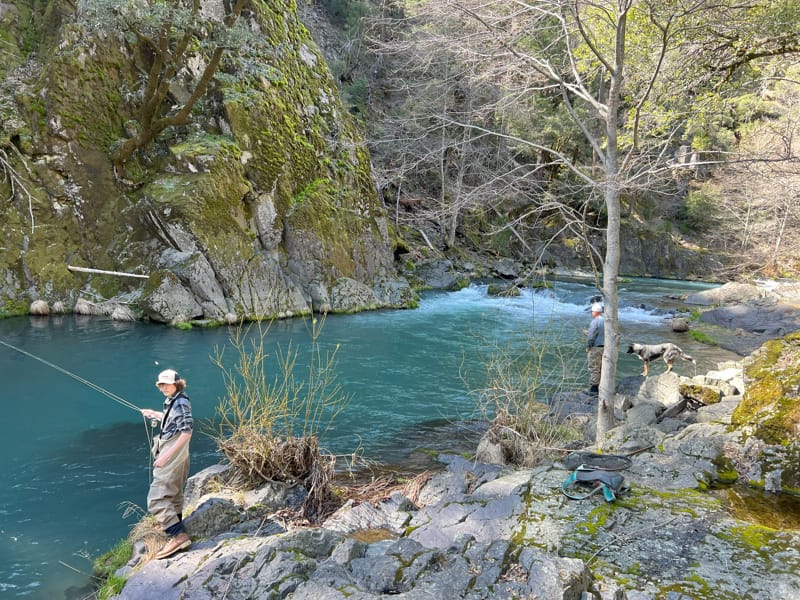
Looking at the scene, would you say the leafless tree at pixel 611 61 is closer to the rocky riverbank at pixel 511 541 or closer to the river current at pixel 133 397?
the river current at pixel 133 397

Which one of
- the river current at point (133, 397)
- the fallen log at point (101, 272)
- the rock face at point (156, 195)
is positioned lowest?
the river current at point (133, 397)

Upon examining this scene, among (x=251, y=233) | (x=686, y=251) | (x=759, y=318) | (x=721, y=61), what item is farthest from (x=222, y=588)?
(x=686, y=251)

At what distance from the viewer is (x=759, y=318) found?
15.8 m

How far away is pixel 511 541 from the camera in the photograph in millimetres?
3232

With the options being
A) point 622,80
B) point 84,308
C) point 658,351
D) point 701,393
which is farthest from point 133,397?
point 658,351

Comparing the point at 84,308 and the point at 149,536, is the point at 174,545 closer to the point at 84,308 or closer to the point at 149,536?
the point at 149,536

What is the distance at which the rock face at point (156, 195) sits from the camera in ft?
45.4

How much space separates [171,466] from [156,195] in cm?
1222

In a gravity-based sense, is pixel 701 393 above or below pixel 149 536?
above

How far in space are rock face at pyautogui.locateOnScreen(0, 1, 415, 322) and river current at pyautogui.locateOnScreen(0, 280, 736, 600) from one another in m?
1.28

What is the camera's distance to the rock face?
13836 millimetres

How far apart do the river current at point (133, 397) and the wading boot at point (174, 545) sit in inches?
33.2

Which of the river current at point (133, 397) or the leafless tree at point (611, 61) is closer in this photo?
the river current at point (133, 397)

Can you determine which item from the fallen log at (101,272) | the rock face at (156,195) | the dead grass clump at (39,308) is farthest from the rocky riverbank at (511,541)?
the dead grass clump at (39,308)
